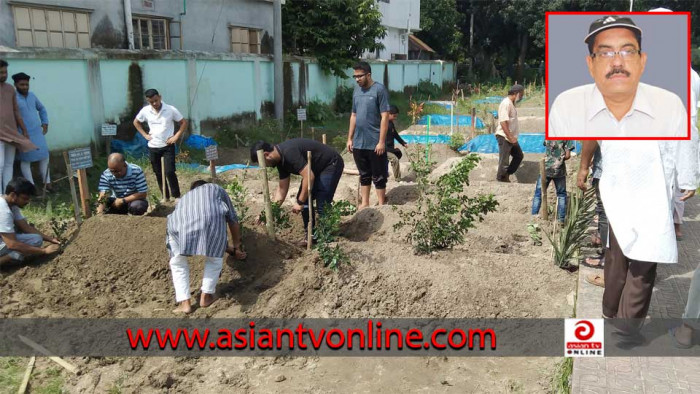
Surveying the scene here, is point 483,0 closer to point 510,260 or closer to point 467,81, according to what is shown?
point 467,81

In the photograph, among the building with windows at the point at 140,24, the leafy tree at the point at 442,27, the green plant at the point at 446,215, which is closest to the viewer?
the green plant at the point at 446,215

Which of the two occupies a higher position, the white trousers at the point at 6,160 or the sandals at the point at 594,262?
the white trousers at the point at 6,160

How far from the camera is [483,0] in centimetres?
3366

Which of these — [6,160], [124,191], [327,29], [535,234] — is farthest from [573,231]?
[327,29]

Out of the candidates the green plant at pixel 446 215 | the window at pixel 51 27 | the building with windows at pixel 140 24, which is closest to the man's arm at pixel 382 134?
the green plant at pixel 446 215

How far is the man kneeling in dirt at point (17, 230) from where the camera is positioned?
4887 mm

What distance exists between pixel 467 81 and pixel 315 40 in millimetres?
18069

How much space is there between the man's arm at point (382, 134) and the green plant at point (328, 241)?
1.50 m

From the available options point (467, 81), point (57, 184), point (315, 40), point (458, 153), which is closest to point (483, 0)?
point (467, 81)

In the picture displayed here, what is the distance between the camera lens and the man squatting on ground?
640 cm

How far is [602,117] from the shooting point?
300 cm

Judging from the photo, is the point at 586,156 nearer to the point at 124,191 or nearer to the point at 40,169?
the point at 124,191

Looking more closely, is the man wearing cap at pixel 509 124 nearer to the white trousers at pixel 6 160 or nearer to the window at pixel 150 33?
the white trousers at pixel 6 160

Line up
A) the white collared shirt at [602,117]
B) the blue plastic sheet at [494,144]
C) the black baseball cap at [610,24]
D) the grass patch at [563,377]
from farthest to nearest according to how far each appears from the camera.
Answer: the blue plastic sheet at [494,144]
the grass patch at [563,377]
the white collared shirt at [602,117]
the black baseball cap at [610,24]
